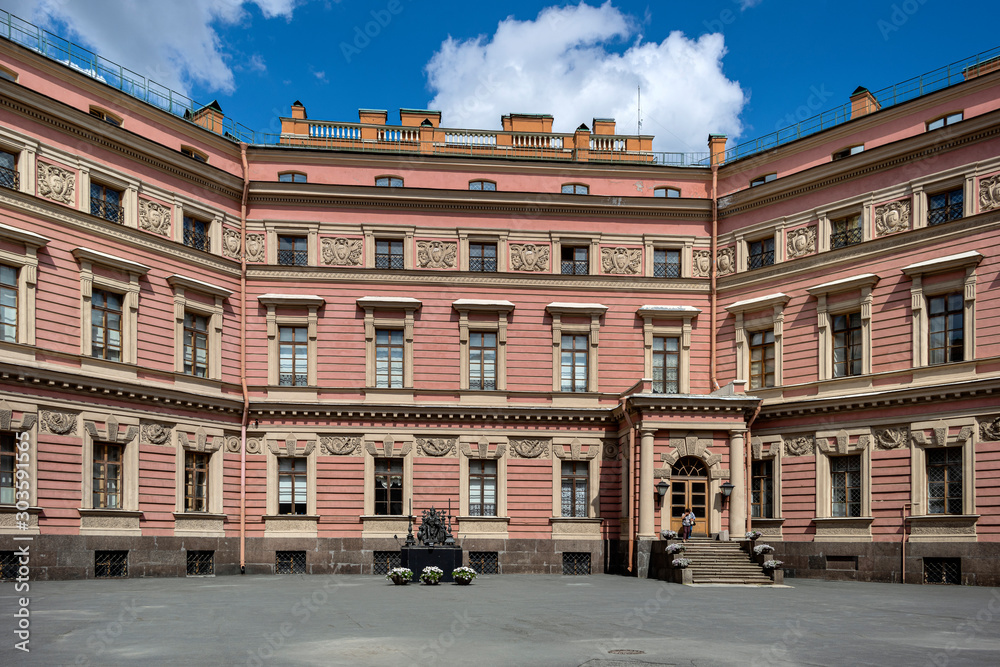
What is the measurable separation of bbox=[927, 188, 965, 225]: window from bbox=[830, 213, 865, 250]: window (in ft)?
9.07

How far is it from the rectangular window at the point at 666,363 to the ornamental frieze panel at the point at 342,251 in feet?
45.3

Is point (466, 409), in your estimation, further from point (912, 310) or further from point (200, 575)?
point (912, 310)

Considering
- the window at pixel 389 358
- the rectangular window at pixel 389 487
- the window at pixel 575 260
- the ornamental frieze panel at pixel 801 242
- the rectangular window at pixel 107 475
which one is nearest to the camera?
the rectangular window at pixel 107 475

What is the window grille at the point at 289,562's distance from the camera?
125 feet

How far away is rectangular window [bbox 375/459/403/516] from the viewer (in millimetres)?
39312

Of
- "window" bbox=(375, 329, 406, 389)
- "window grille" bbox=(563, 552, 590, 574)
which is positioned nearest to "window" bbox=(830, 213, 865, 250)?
"window grille" bbox=(563, 552, 590, 574)

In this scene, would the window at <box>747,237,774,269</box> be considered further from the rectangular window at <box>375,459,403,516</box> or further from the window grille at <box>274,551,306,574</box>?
the window grille at <box>274,551,306,574</box>

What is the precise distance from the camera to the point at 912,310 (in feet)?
113

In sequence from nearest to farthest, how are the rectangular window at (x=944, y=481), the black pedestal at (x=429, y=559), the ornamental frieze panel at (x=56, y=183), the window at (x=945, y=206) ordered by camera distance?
1. the black pedestal at (x=429, y=559)
2. the ornamental frieze panel at (x=56, y=183)
3. the rectangular window at (x=944, y=481)
4. the window at (x=945, y=206)

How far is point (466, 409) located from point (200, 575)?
41.2 ft

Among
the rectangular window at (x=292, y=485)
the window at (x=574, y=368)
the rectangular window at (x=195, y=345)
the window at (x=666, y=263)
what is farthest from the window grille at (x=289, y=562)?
the window at (x=666, y=263)

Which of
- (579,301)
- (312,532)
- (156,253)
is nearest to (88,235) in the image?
(156,253)

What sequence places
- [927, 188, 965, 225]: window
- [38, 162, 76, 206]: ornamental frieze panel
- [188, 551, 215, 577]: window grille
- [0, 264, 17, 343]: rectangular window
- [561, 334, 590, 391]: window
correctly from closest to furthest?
[0, 264, 17, 343]: rectangular window, [38, 162, 76, 206]: ornamental frieze panel, [927, 188, 965, 225]: window, [188, 551, 215, 577]: window grille, [561, 334, 590, 391]: window

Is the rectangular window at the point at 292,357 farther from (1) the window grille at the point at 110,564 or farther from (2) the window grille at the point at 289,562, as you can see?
(1) the window grille at the point at 110,564
